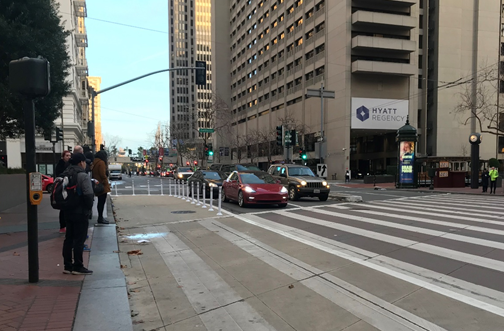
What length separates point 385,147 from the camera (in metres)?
55.2

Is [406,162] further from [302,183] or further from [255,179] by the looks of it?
[255,179]

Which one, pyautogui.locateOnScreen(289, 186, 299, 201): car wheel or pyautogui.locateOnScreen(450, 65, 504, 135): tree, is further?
pyautogui.locateOnScreen(450, 65, 504, 135): tree

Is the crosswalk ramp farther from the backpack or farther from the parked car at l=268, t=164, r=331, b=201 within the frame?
the parked car at l=268, t=164, r=331, b=201

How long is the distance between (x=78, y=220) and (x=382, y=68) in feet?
152

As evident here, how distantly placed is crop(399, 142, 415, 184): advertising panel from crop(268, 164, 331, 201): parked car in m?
15.2

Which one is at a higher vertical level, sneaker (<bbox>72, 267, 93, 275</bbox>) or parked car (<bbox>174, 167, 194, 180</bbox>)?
sneaker (<bbox>72, 267, 93, 275</bbox>)

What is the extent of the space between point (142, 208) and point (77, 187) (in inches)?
358

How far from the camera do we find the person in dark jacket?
516 cm

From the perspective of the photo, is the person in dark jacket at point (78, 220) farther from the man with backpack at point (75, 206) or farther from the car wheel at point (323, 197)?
the car wheel at point (323, 197)

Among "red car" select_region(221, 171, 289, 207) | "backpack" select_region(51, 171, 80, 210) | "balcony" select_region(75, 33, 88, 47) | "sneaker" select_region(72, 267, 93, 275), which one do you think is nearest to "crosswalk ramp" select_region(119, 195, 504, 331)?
"sneaker" select_region(72, 267, 93, 275)

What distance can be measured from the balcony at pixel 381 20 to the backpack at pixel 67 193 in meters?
45.7

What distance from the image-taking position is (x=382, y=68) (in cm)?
4488

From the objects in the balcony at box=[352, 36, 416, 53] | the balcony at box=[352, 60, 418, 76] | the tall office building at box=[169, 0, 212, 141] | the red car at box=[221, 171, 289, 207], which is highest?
the tall office building at box=[169, 0, 212, 141]

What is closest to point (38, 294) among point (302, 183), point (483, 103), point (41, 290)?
point (41, 290)
